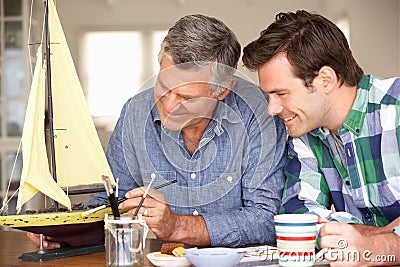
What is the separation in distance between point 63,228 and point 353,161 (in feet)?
2.37

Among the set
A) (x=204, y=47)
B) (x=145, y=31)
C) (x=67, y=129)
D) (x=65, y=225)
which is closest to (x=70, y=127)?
(x=67, y=129)

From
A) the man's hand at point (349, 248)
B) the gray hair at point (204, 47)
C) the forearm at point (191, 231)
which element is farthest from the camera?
the gray hair at point (204, 47)

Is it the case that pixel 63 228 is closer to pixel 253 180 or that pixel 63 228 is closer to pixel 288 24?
pixel 253 180

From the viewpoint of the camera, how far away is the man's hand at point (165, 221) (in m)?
1.65

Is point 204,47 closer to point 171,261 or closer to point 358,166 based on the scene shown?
point 358,166

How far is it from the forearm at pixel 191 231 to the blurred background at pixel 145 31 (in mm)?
3643

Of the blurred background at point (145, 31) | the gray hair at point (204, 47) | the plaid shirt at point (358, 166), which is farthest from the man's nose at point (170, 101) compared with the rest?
the blurred background at point (145, 31)

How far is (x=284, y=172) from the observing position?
6.26 feet

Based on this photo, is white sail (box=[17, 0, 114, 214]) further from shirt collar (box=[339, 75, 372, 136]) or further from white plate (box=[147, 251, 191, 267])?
shirt collar (box=[339, 75, 372, 136])

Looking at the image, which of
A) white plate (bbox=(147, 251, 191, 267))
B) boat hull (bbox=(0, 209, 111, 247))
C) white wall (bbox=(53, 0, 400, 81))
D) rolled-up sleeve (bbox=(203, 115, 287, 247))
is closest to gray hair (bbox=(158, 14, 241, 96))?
rolled-up sleeve (bbox=(203, 115, 287, 247))

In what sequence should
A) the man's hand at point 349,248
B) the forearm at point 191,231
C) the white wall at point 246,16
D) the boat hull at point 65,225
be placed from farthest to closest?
the white wall at point 246,16, the forearm at point 191,231, the boat hull at point 65,225, the man's hand at point 349,248

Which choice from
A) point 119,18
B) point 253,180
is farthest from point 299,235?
point 119,18

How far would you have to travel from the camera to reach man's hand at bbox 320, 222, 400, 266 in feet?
4.57

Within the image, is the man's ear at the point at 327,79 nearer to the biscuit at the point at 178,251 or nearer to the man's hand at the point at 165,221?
the man's hand at the point at 165,221
